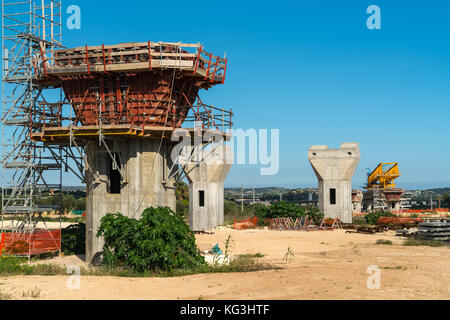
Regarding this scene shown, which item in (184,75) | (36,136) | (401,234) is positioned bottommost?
(401,234)

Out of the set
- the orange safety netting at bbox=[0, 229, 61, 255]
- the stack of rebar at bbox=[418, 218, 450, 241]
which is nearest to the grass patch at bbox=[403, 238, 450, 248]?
the stack of rebar at bbox=[418, 218, 450, 241]

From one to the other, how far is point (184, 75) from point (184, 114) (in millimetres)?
2646

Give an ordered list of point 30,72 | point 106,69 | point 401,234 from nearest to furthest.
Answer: point 106,69 → point 30,72 → point 401,234

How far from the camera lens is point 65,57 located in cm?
2423

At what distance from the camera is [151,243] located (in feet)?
59.1

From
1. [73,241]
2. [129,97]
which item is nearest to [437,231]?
[129,97]

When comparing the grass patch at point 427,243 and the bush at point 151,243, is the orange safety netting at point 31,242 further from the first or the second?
the grass patch at point 427,243

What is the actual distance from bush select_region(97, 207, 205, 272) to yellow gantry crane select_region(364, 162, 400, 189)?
51.0 metres

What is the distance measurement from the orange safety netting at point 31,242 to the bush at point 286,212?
884 inches

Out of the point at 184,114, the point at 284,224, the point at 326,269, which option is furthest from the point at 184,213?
the point at 326,269

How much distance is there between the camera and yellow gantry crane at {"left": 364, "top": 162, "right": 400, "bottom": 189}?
65688 mm

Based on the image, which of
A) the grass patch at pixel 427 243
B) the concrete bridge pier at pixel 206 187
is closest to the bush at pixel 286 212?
the concrete bridge pier at pixel 206 187
